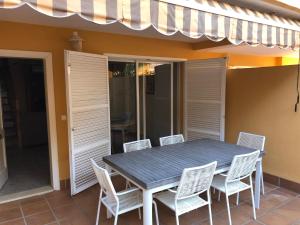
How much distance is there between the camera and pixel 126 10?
79.4 inches

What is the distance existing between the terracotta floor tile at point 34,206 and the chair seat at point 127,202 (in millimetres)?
1325

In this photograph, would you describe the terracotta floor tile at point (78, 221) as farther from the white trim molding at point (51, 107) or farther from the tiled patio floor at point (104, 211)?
the white trim molding at point (51, 107)

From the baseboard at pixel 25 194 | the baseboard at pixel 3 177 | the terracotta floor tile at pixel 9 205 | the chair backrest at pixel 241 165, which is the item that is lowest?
the terracotta floor tile at pixel 9 205

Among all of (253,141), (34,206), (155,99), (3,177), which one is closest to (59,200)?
(34,206)

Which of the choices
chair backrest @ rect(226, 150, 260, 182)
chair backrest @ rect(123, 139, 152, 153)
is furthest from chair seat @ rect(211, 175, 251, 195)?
chair backrest @ rect(123, 139, 152, 153)

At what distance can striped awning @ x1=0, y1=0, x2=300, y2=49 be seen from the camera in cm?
183

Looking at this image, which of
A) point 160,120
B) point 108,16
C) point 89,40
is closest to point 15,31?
point 89,40

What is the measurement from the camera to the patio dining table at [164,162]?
2299 mm

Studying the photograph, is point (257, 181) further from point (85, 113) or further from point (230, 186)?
point (85, 113)

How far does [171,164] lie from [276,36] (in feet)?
6.65

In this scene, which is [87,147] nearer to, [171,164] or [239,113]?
[171,164]

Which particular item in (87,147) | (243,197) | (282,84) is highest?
(282,84)

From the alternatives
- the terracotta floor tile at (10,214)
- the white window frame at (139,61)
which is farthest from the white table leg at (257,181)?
the terracotta floor tile at (10,214)

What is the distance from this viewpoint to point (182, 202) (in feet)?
8.48
